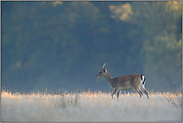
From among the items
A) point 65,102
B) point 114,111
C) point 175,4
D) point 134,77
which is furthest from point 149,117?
point 175,4

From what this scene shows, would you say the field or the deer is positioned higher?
the deer

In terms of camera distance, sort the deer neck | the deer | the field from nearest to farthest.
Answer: the field < the deer < the deer neck

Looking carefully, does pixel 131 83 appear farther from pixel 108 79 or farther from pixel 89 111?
pixel 89 111

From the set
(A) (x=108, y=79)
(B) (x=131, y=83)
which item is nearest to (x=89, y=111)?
(B) (x=131, y=83)

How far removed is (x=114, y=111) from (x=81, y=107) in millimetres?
1022

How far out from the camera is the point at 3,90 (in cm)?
1133

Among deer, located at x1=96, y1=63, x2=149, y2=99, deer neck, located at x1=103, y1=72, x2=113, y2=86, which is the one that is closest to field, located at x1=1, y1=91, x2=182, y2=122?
deer, located at x1=96, y1=63, x2=149, y2=99

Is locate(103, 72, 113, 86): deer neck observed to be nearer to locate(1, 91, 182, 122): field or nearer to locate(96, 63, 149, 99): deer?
locate(96, 63, 149, 99): deer

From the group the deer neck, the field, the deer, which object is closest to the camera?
the field

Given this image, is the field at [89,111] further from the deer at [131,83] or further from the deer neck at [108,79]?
the deer neck at [108,79]

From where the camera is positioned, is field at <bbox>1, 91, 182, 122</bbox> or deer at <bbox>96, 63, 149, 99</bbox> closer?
field at <bbox>1, 91, 182, 122</bbox>

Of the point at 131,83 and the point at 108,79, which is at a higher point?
the point at 108,79

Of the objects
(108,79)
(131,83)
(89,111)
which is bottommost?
(89,111)

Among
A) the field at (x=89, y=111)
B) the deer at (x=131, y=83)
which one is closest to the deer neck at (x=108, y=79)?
the deer at (x=131, y=83)
